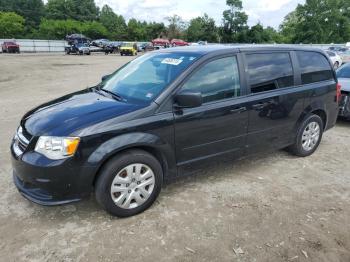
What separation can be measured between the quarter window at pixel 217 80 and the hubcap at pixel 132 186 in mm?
1035

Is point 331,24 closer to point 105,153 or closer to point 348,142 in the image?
point 348,142

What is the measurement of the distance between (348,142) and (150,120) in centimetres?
437

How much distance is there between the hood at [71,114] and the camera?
3.17 meters

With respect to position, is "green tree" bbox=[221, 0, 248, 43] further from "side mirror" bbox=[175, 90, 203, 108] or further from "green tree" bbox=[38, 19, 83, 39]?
"side mirror" bbox=[175, 90, 203, 108]

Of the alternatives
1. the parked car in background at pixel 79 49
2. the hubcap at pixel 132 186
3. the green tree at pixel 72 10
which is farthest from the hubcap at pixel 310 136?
the green tree at pixel 72 10

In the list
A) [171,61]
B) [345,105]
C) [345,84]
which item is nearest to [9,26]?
[345,84]

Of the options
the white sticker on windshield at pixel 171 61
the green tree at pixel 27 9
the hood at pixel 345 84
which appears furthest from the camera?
the green tree at pixel 27 9

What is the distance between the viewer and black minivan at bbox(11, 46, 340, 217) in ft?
10.2

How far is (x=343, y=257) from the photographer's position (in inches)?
116

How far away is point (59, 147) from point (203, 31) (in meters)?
78.8

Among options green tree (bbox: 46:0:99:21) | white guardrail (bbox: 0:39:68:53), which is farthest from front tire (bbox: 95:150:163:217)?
green tree (bbox: 46:0:99:21)

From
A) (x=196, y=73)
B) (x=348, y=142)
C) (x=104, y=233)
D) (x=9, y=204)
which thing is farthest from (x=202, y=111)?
(x=348, y=142)

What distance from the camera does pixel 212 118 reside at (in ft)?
12.6

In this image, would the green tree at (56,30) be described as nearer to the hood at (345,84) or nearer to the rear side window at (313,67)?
the hood at (345,84)
